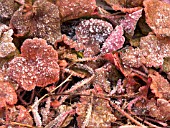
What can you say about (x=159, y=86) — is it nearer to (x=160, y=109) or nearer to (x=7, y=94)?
(x=160, y=109)

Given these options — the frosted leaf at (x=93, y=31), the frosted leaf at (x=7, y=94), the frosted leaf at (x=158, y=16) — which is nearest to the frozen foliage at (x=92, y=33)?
the frosted leaf at (x=93, y=31)

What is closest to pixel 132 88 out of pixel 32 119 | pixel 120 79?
pixel 120 79

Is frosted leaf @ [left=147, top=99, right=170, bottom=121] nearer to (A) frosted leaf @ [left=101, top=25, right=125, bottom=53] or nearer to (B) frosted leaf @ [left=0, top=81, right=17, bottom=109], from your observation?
(A) frosted leaf @ [left=101, top=25, right=125, bottom=53]

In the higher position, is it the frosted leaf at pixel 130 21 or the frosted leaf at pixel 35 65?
the frosted leaf at pixel 130 21

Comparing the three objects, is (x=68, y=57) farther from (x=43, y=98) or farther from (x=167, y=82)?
(x=167, y=82)

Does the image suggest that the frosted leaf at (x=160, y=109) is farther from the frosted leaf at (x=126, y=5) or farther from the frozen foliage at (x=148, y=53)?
the frosted leaf at (x=126, y=5)

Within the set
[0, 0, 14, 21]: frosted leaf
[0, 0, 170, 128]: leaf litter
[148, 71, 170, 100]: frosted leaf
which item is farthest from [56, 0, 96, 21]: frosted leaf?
[148, 71, 170, 100]: frosted leaf

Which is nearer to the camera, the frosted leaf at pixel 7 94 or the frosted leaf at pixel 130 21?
the frosted leaf at pixel 7 94

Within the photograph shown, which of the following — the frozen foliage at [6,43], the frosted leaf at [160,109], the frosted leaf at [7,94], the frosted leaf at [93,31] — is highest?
the frosted leaf at [93,31]
